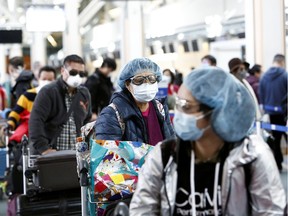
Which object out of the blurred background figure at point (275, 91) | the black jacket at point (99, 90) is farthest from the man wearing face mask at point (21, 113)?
the blurred background figure at point (275, 91)

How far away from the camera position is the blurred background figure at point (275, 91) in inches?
433

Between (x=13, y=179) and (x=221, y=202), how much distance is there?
5090 millimetres

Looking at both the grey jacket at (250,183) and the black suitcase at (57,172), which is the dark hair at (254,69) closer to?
the black suitcase at (57,172)

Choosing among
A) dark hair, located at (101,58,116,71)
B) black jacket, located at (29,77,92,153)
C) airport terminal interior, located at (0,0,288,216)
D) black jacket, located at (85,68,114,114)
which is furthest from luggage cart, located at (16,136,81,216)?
dark hair, located at (101,58,116,71)

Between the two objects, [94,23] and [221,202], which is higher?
[94,23]

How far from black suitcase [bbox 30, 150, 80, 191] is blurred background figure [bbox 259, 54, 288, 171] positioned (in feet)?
19.7

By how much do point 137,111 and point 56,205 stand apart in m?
1.44

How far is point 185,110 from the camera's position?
290cm

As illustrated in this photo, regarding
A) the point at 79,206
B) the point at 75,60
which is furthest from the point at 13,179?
the point at 79,206

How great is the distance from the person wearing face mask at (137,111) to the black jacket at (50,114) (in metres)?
2.01

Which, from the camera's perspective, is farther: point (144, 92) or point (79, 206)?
point (79, 206)

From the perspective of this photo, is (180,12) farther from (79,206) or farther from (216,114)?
(216,114)

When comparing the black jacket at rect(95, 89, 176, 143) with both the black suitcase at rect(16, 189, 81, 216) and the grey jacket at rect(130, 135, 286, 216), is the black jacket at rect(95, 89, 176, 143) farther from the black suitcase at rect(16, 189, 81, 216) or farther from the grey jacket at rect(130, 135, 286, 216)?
the grey jacket at rect(130, 135, 286, 216)

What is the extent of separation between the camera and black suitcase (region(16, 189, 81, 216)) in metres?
5.64
